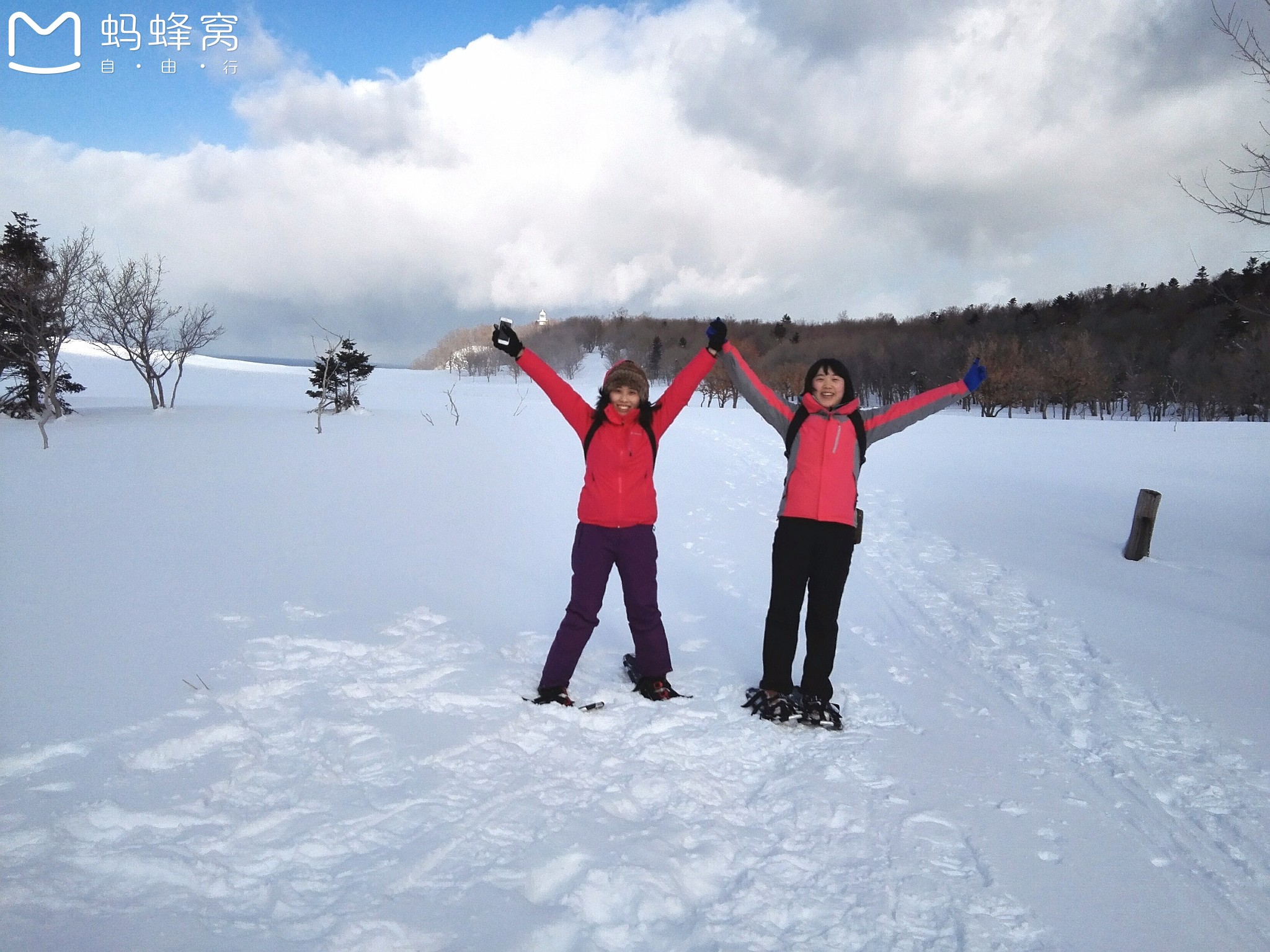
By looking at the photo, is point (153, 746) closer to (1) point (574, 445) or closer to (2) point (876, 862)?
(2) point (876, 862)

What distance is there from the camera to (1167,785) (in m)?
3.22

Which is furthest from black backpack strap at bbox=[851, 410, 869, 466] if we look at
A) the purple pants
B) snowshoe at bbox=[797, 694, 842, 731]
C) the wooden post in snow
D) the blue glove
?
the wooden post in snow

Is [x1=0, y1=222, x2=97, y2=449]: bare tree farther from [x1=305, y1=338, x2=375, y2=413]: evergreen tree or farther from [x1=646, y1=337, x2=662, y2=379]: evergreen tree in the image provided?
[x1=646, y1=337, x2=662, y2=379]: evergreen tree

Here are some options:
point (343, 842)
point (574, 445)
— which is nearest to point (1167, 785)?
point (343, 842)

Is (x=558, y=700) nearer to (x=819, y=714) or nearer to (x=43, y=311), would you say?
(x=819, y=714)

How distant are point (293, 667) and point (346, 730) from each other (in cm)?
92

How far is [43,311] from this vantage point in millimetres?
18641

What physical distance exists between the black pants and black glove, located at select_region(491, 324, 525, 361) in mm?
1915

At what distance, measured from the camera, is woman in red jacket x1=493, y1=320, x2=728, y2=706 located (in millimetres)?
3629

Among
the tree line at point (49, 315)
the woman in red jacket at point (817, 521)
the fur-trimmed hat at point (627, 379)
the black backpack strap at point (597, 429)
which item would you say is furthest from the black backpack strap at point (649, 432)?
the tree line at point (49, 315)

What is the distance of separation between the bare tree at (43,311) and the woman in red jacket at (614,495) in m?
21.1

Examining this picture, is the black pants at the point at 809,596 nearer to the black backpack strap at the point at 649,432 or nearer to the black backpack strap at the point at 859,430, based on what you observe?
the black backpack strap at the point at 859,430

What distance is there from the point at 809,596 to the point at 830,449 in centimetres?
91

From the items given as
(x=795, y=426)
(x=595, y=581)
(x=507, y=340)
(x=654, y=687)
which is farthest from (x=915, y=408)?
(x=507, y=340)
